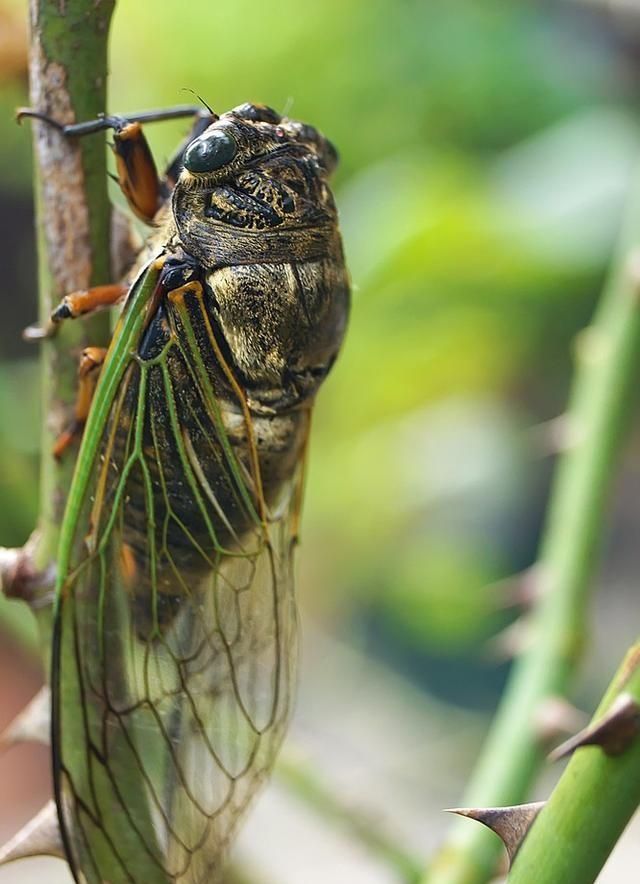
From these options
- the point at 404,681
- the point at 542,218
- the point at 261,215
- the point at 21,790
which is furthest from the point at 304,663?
the point at 261,215

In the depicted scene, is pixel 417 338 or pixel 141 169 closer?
pixel 141 169

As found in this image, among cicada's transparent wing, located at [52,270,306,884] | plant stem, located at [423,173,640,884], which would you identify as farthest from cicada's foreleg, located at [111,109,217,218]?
plant stem, located at [423,173,640,884]

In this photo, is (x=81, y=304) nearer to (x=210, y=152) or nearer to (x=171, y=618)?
(x=210, y=152)

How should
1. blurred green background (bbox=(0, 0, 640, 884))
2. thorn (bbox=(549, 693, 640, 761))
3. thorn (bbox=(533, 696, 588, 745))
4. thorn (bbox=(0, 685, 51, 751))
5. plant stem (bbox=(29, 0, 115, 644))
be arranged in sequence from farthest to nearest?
blurred green background (bbox=(0, 0, 640, 884)) → thorn (bbox=(533, 696, 588, 745)) → thorn (bbox=(0, 685, 51, 751)) → plant stem (bbox=(29, 0, 115, 644)) → thorn (bbox=(549, 693, 640, 761))

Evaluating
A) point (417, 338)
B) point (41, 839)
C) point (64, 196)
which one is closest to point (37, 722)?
point (41, 839)

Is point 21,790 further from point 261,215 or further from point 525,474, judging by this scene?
point 261,215

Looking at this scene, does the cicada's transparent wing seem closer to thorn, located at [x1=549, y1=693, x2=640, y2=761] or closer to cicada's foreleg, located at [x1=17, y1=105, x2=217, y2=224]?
cicada's foreleg, located at [x1=17, y1=105, x2=217, y2=224]
